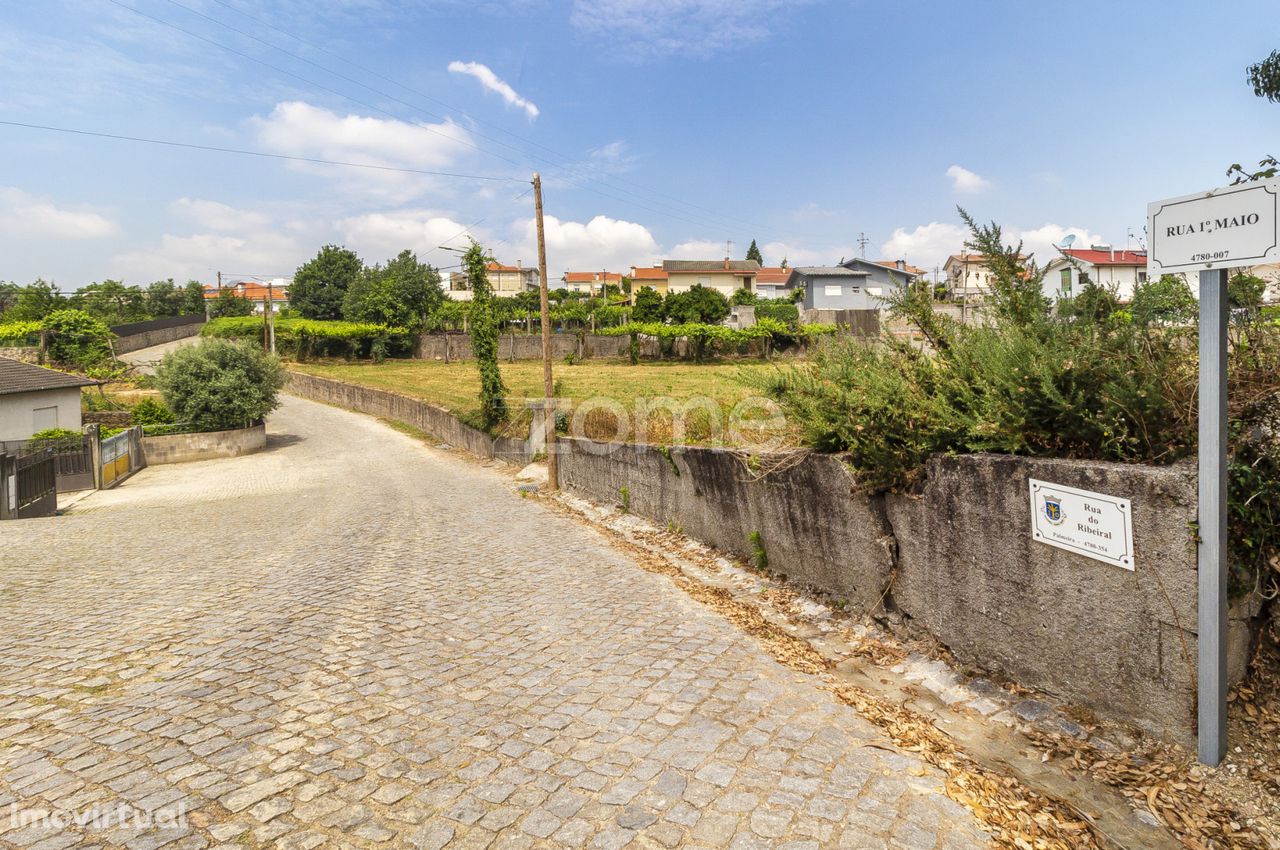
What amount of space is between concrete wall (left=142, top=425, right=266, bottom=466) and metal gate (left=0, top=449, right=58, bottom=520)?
7.55 m

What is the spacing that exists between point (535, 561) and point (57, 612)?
513cm

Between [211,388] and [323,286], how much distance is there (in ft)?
203

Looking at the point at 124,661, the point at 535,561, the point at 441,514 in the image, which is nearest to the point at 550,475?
the point at 441,514

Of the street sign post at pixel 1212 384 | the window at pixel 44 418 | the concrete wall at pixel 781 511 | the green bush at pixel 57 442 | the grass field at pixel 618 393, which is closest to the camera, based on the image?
the street sign post at pixel 1212 384

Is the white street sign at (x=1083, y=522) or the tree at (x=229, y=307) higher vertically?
the tree at (x=229, y=307)

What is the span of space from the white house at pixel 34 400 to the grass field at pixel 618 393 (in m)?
12.9

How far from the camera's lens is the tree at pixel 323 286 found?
8444 centimetres

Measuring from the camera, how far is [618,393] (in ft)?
80.6

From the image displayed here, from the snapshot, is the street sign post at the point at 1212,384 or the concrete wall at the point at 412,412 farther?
the concrete wall at the point at 412,412

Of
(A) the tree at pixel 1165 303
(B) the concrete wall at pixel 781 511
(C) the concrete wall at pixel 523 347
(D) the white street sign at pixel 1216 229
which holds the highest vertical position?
(C) the concrete wall at pixel 523 347

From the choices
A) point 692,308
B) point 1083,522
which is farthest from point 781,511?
point 692,308

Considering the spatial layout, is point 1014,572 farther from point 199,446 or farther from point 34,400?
point 34,400

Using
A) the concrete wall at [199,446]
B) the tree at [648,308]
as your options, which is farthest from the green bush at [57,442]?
the tree at [648,308]

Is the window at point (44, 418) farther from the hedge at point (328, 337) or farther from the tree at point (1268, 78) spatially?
the tree at point (1268, 78)
